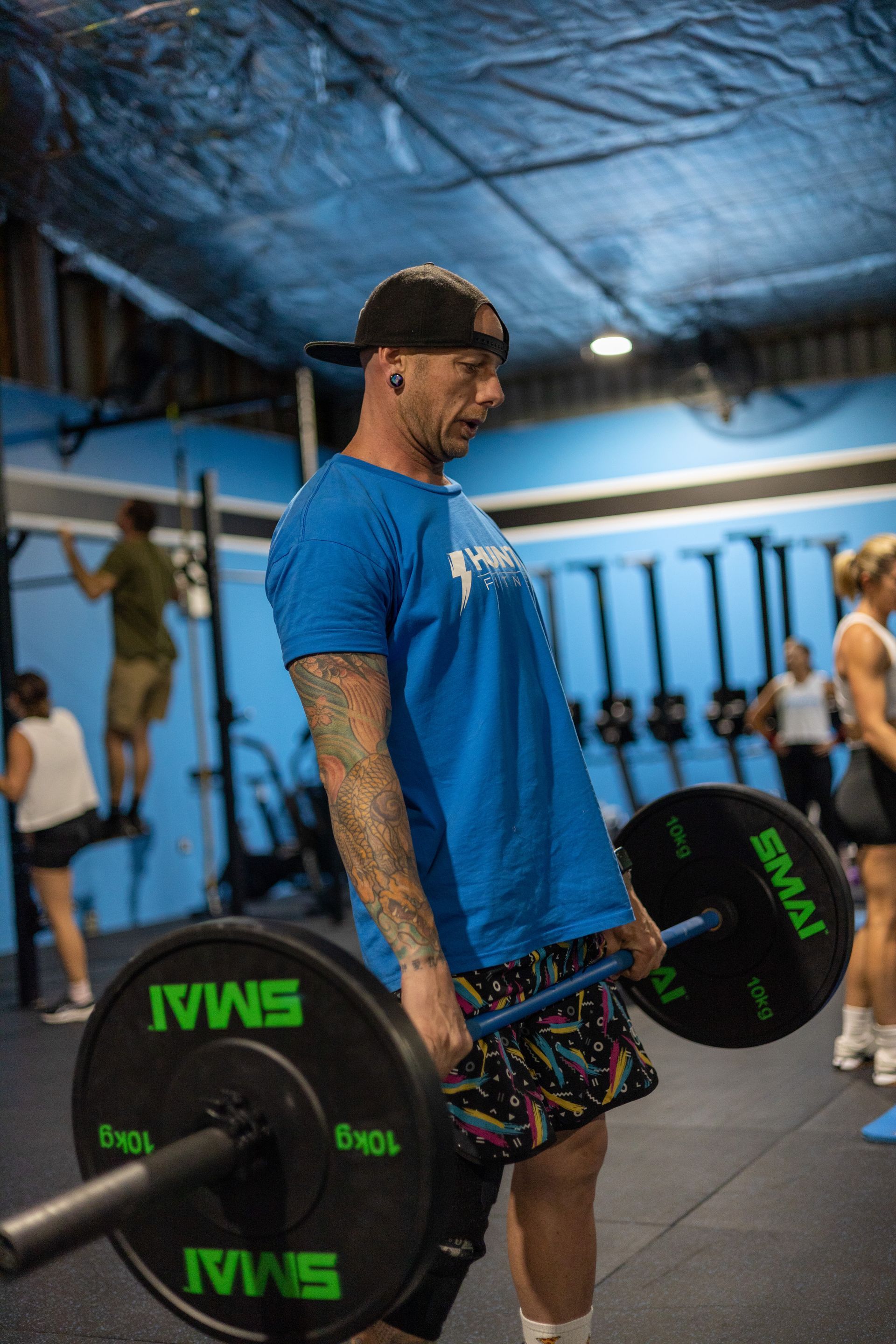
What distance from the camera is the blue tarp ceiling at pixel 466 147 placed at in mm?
4688

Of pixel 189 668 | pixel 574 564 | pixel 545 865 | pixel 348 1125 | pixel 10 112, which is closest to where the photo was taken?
pixel 348 1125

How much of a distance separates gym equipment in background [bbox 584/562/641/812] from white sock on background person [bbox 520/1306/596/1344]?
6175 millimetres

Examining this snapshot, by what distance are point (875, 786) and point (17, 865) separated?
352cm

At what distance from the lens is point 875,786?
305 centimetres

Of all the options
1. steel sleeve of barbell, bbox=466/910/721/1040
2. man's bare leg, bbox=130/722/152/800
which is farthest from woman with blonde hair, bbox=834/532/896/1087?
man's bare leg, bbox=130/722/152/800

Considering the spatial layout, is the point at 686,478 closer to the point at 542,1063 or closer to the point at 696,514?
the point at 696,514

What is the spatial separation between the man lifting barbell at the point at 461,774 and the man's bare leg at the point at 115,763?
16.6 ft

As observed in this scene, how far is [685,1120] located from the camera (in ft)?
9.82

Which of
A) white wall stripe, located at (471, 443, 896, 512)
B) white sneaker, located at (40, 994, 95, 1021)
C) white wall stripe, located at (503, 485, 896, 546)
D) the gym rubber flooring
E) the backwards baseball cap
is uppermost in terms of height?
white wall stripe, located at (471, 443, 896, 512)

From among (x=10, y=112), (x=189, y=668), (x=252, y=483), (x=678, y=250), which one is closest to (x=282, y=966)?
(x=10, y=112)

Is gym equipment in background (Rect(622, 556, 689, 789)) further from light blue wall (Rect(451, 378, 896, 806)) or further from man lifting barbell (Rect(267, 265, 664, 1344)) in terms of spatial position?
man lifting barbell (Rect(267, 265, 664, 1344))

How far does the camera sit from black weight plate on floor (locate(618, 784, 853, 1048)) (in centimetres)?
171

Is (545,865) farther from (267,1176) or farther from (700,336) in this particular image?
(700,336)

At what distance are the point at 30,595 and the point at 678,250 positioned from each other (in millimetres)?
4066
